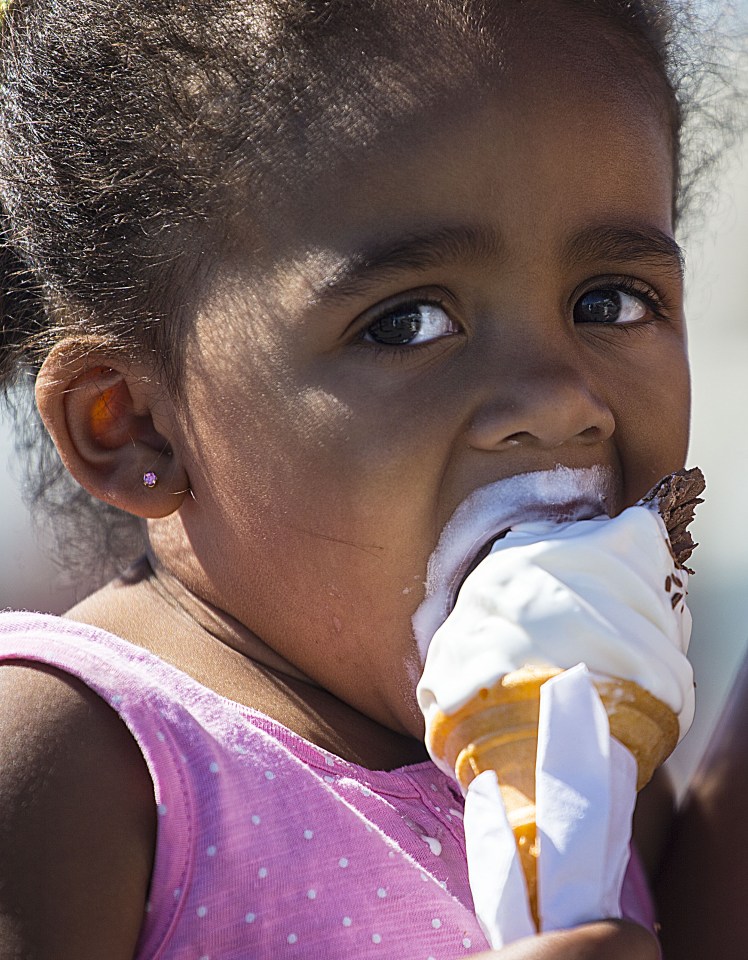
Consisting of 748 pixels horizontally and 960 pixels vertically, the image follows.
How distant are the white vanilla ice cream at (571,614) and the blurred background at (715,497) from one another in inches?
58.5

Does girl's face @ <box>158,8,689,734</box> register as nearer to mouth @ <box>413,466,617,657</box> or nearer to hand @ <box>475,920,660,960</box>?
mouth @ <box>413,466,617,657</box>

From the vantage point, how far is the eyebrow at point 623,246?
139 cm

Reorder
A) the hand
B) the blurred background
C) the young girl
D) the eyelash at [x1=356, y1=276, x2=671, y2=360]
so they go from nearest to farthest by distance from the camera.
A: the hand → the young girl → the eyelash at [x1=356, y1=276, x2=671, y2=360] → the blurred background

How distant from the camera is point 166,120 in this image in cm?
145

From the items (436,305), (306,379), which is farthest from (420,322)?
(306,379)

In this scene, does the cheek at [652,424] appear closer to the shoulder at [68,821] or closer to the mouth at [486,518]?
the mouth at [486,518]

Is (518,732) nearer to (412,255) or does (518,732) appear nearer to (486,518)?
(486,518)

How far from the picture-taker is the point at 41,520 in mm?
2143

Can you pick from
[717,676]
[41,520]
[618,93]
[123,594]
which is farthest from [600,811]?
[717,676]

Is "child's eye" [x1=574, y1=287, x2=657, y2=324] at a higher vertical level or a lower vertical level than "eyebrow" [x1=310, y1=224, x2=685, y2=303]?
lower

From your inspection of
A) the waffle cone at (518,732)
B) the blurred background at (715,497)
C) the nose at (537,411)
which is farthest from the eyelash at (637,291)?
the blurred background at (715,497)

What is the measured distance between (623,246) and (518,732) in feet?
2.02

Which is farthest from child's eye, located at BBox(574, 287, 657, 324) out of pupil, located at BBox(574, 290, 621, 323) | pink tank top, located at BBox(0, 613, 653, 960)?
pink tank top, located at BBox(0, 613, 653, 960)

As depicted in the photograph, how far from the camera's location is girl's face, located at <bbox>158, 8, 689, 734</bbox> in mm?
1335
